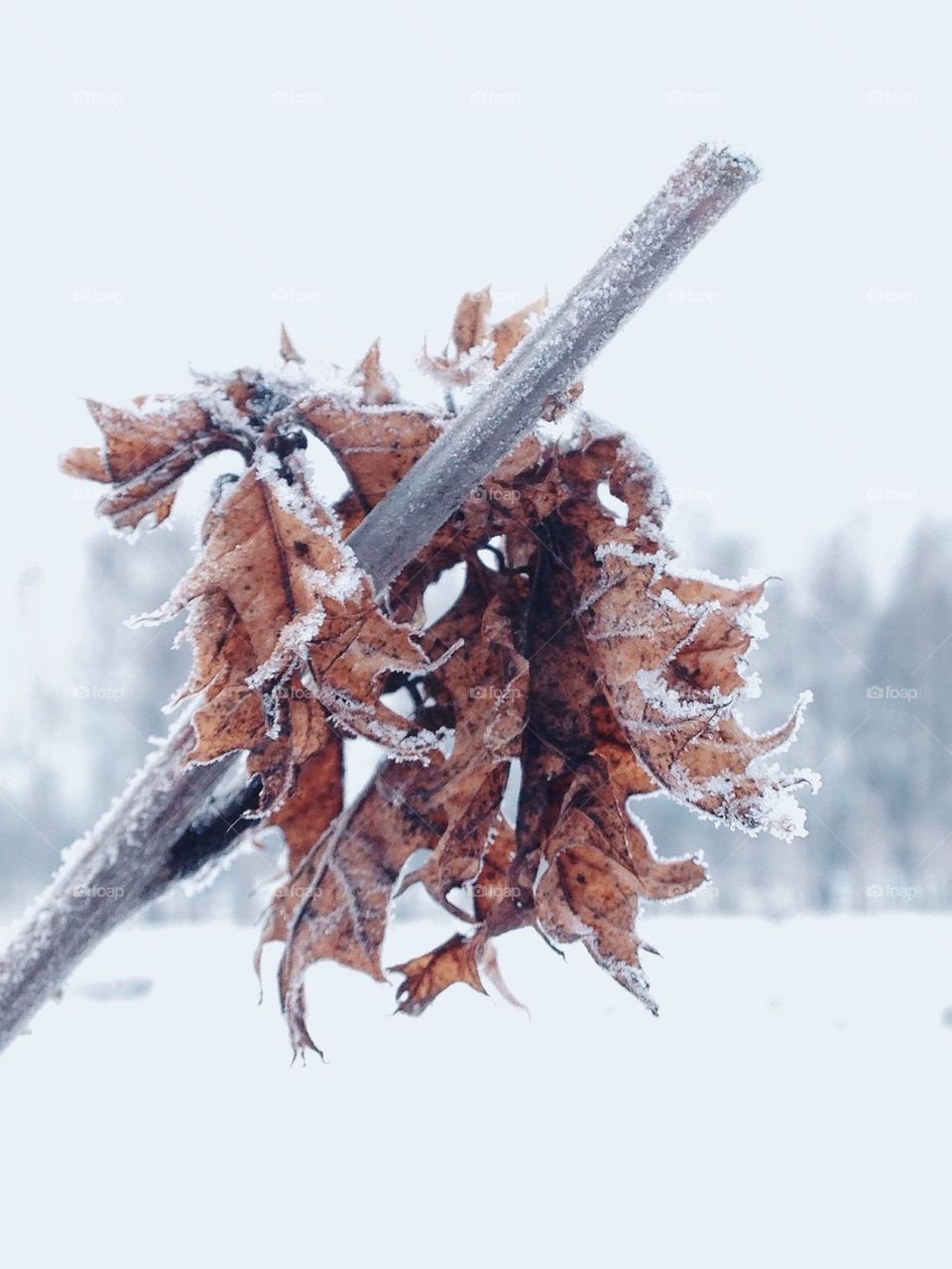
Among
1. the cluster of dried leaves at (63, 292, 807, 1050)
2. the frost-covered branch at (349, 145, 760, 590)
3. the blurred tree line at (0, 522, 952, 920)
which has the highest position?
the frost-covered branch at (349, 145, 760, 590)

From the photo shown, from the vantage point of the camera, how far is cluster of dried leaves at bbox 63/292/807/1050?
0.45 metres

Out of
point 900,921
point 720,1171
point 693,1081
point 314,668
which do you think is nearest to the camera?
point 314,668

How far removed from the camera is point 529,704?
516 mm

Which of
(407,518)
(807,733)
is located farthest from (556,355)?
(807,733)

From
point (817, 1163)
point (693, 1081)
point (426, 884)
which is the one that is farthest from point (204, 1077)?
point (426, 884)

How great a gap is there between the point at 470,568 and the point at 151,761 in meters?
Result: 0.19

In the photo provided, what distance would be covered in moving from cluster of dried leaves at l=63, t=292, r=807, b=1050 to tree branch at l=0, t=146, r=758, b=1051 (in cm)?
3

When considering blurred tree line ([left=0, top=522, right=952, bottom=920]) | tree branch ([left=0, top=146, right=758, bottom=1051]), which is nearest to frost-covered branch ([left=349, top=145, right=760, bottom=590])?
tree branch ([left=0, top=146, right=758, bottom=1051])

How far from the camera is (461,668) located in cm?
52

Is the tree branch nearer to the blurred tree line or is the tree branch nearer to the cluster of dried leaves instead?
the cluster of dried leaves

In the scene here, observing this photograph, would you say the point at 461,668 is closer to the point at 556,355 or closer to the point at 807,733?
the point at 556,355

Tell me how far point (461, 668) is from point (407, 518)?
0.10 meters

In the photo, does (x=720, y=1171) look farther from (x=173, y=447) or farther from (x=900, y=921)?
(x=900, y=921)

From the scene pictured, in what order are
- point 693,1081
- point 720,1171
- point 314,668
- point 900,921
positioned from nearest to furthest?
1. point 314,668
2. point 720,1171
3. point 693,1081
4. point 900,921
